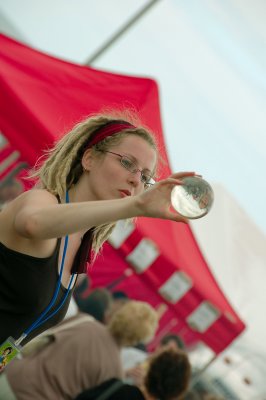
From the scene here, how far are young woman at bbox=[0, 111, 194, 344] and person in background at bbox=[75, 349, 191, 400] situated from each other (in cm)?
73

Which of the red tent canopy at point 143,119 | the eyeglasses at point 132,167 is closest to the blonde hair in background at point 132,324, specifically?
the red tent canopy at point 143,119

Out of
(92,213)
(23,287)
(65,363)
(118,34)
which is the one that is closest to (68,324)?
(65,363)

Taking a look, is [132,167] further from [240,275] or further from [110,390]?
[240,275]

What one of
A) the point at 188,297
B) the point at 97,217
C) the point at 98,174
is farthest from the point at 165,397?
the point at 97,217

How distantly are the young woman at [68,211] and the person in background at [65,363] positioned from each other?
722mm

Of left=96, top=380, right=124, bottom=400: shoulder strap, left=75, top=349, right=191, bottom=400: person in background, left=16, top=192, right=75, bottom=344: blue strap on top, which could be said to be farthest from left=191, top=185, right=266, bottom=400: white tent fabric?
left=16, top=192, right=75, bottom=344: blue strap on top

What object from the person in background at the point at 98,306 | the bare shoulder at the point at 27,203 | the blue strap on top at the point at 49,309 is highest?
the bare shoulder at the point at 27,203

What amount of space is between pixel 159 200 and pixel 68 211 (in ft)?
0.52

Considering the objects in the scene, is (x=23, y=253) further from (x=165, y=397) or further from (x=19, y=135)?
(x=19, y=135)

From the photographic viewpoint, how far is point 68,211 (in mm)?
814

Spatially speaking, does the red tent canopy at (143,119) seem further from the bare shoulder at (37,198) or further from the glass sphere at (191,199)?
the glass sphere at (191,199)

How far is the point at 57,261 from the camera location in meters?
1.00

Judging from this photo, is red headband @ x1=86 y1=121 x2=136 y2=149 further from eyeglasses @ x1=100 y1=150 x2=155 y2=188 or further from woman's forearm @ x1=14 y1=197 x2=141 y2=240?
woman's forearm @ x1=14 y1=197 x2=141 y2=240

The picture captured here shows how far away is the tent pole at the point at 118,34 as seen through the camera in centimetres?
418
